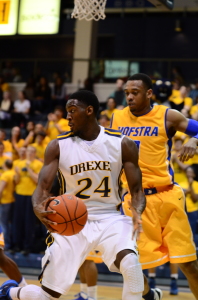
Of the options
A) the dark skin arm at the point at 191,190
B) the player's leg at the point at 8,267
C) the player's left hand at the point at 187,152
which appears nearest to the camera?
the player's left hand at the point at 187,152

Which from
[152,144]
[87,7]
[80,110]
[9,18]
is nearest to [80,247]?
[80,110]

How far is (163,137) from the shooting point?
215 inches

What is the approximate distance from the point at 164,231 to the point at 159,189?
0.42 meters

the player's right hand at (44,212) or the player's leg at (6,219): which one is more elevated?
the player's right hand at (44,212)

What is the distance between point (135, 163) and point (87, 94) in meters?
0.73

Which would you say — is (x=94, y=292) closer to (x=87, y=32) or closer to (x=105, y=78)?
(x=105, y=78)

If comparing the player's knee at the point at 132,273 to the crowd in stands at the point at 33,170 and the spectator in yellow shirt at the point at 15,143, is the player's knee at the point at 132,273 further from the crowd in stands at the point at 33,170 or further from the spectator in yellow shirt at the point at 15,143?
the spectator in yellow shirt at the point at 15,143

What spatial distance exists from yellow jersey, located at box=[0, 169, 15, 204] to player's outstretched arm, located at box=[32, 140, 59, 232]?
5687 mm

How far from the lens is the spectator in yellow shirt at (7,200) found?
10.1 meters

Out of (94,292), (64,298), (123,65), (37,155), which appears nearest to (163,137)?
(94,292)

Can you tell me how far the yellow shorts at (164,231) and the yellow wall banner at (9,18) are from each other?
8145mm

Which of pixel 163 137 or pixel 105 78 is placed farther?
pixel 105 78

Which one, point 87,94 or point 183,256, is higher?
point 87,94

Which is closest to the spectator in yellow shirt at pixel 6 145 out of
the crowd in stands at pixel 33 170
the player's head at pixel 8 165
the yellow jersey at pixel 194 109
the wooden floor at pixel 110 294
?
the crowd in stands at pixel 33 170
